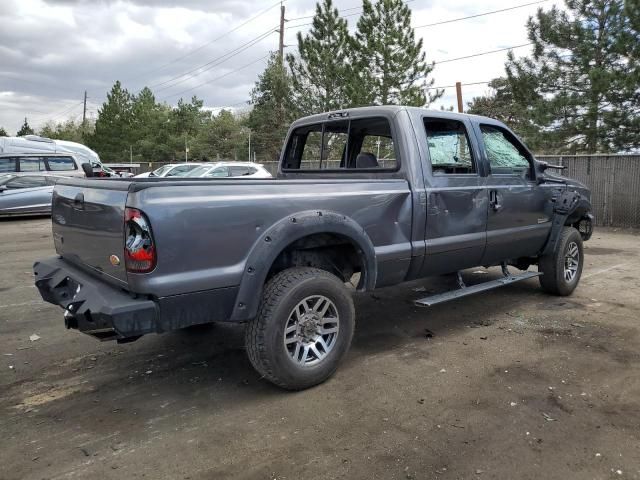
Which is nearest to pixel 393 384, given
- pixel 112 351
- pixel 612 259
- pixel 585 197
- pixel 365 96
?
pixel 112 351

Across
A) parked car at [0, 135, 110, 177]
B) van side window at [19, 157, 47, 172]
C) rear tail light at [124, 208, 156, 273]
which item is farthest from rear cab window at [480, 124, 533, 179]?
van side window at [19, 157, 47, 172]

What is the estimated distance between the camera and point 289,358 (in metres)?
3.42

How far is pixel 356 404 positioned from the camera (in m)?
3.39

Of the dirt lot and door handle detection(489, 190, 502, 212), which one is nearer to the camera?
the dirt lot

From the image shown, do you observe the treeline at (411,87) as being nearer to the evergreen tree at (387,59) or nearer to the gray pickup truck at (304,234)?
the evergreen tree at (387,59)

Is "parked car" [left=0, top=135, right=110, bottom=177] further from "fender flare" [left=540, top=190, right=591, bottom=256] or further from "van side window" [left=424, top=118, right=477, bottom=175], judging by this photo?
"fender flare" [left=540, top=190, right=591, bottom=256]

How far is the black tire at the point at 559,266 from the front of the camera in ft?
19.1

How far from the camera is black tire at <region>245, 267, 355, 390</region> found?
3.32m

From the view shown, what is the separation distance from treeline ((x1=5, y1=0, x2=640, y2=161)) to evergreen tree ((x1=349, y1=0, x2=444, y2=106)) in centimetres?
5

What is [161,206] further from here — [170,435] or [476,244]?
[476,244]

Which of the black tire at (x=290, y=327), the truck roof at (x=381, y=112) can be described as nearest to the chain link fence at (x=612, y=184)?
the truck roof at (x=381, y=112)

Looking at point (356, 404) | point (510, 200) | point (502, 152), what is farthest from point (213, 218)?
point (502, 152)

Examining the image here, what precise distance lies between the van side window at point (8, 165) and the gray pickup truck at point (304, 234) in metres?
13.3

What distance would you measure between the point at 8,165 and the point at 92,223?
1447 cm
